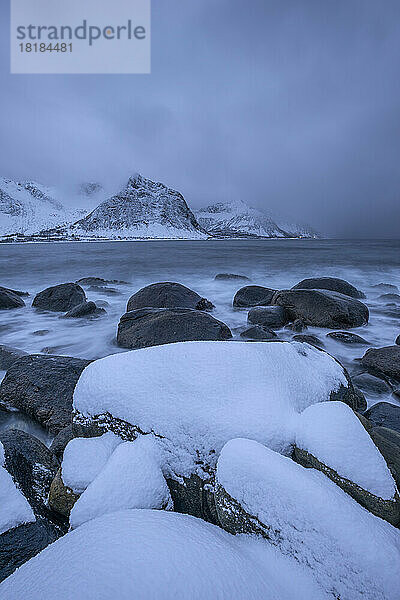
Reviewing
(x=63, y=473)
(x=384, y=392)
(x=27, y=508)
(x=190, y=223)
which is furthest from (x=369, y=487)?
(x=190, y=223)

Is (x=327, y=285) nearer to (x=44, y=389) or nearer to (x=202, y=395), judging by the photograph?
(x=44, y=389)

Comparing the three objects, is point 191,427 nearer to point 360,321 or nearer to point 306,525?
point 306,525

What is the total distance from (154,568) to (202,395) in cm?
94

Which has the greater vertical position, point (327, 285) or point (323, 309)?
point (327, 285)

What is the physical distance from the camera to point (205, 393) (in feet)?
6.86

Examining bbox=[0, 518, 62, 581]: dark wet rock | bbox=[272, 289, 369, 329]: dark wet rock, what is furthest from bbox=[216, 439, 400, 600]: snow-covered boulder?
bbox=[272, 289, 369, 329]: dark wet rock

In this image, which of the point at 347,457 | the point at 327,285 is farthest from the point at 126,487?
the point at 327,285

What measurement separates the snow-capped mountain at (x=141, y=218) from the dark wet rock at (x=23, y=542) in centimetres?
13501

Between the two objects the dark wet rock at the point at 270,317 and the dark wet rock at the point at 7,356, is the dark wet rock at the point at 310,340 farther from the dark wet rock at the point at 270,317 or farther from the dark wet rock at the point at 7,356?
the dark wet rock at the point at 7,356

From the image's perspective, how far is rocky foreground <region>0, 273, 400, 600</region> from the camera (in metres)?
1.34

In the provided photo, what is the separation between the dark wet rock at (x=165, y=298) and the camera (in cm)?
756

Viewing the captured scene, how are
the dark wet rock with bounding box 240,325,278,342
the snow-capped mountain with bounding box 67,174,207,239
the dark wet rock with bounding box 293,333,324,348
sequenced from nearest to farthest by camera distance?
the dark wet rock with bounding box 293,333,324,348 → the dark wet rock with bounding box 240,325,278,342 → the snow-capped mountain with bounding box 67,174,207,239

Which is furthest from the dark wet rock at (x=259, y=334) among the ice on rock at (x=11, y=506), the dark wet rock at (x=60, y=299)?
the dark wet rock at (x=60, y=299)

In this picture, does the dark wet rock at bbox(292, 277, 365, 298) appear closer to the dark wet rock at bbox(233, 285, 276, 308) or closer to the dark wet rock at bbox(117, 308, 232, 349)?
the dark wet rock at bbox(233, 285, 276, 308)
